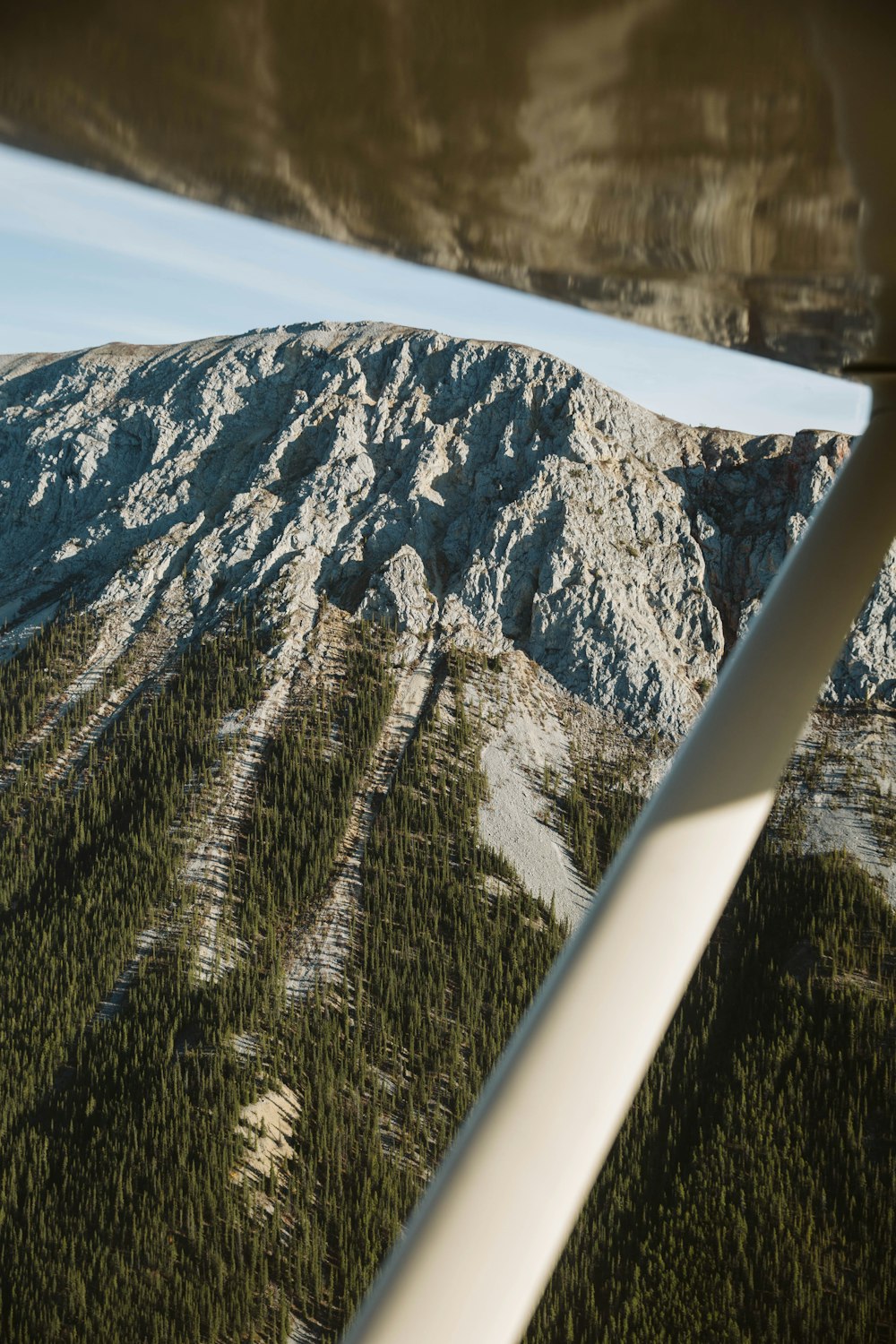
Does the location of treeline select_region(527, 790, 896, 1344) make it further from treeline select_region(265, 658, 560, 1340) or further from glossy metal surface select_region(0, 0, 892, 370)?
glossy metal surface select_region(0, 0, 892, 370)

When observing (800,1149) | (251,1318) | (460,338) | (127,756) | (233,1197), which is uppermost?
(460,338)

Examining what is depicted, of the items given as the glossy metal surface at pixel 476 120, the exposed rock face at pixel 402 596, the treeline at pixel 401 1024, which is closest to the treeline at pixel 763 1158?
the treeline at pixel 401 1024

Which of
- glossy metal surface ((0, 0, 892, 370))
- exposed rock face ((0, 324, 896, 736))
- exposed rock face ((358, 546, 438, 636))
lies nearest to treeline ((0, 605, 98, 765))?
exposed rock face ((0, 324, 896, 736))

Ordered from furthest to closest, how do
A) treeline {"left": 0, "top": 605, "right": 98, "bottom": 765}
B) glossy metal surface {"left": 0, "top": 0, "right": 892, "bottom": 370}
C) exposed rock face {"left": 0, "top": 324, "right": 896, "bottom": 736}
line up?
exposed rock face {"left": 0, "top": 324, "right": 896, "bottom": 736} < treeline {"left": 0, "top": 605, "right": 98, "bottom": 765} < glossy metal surface {"left": 0, "top": 0, "right": 892, "bottom": 370}

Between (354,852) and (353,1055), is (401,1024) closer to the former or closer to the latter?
(353,1055)

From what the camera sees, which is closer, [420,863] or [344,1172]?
[344,1172]

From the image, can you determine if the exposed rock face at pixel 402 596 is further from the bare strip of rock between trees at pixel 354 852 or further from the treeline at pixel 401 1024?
the treeline at pixel 401 1024

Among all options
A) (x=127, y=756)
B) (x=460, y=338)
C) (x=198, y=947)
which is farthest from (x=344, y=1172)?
(x=460, y=338)

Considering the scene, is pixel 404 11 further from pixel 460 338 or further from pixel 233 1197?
pixel 460 338
